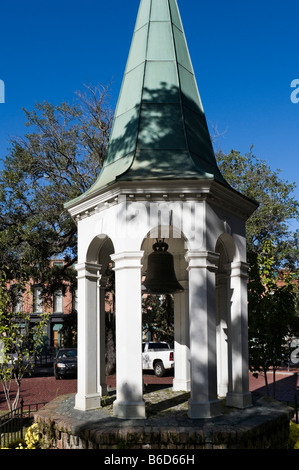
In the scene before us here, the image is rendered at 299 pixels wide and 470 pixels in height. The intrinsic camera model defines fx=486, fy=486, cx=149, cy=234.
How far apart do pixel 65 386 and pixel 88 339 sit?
1509 cm

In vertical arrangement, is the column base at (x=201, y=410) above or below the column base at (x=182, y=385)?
above

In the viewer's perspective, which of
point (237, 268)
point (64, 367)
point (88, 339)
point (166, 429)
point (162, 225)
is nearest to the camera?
Result: point (166, 429)

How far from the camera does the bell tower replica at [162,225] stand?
7684mm

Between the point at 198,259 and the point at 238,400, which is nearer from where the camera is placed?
the point at 198,259

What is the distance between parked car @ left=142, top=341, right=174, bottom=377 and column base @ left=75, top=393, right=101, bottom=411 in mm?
17608

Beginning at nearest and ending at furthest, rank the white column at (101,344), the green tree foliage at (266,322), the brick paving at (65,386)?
the white column at (101,344), the green tree foliage at (266,322), the brick paving at (65,386)

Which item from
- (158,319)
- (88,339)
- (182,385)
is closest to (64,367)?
(158,319)

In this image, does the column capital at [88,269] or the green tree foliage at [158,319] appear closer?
the column capital at [88,269]

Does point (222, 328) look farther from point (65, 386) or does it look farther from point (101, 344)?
point (65, 386)

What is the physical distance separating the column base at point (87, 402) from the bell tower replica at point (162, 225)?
2 cm

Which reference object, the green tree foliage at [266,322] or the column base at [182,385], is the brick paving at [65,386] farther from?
the column base at [182,385]

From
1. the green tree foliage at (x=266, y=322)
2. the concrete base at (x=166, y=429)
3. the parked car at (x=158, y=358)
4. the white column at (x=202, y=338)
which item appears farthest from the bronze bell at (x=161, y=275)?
the parked car at (x=158, y=358)

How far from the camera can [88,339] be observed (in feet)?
28.9

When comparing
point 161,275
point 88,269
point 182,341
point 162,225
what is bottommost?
point 182,341
